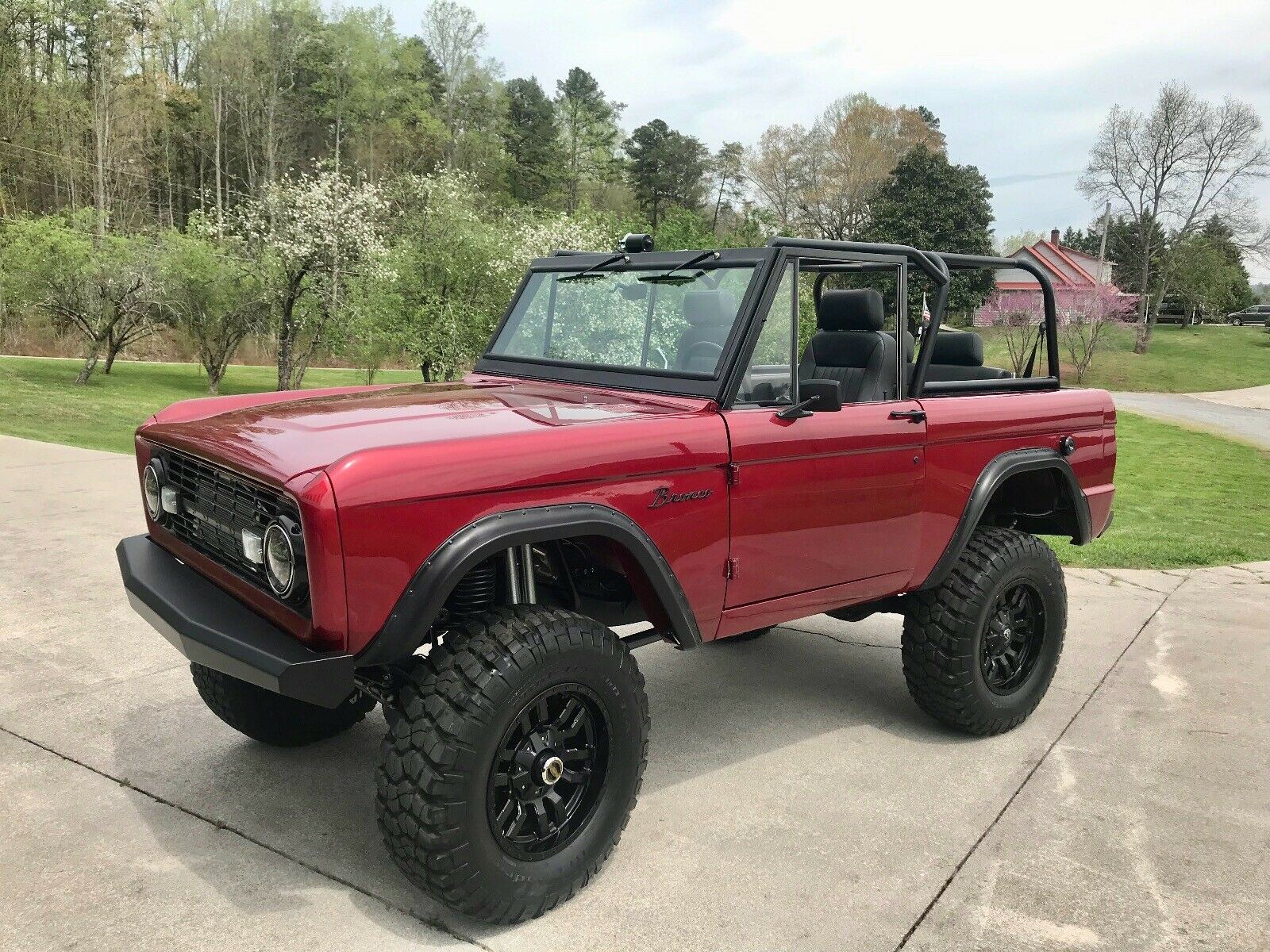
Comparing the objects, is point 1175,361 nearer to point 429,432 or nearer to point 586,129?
point 586,129

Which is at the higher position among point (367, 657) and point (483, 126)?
point (483, 126)

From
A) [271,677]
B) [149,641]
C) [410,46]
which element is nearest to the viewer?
[271,677]

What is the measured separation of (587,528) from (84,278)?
78.6ft

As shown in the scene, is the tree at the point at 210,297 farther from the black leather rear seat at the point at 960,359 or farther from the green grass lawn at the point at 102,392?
the black leather rear seat at the point at 960,359

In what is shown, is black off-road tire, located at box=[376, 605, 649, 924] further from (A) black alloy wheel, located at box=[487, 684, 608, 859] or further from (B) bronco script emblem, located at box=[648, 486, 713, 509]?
(B) bronco script emblem, located at box=[648, 486, 713, 509]

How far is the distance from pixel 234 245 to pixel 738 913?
2709cm

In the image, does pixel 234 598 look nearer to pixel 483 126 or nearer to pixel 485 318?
pixel 485 318

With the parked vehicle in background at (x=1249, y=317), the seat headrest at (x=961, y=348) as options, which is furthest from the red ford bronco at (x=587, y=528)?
the parked vehicle in background at (x=1249, y=317)

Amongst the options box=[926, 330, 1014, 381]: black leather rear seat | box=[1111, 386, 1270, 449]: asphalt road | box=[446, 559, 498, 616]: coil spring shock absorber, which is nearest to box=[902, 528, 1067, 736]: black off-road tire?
box=[926, 330, 1014, 381]: black leather rear seat

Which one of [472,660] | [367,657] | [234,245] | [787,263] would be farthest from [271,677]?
[234,245]

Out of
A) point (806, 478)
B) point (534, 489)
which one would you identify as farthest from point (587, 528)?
point (806, 478)

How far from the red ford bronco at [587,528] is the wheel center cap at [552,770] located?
0.01 m

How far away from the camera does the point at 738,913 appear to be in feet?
9.49

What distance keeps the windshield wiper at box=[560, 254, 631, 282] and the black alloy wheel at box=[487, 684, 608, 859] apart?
6.11 ft
